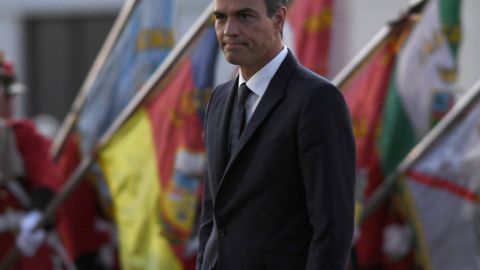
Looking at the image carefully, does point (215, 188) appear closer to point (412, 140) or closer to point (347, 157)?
point (347, 157)

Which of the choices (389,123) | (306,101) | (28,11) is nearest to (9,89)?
(389,123)

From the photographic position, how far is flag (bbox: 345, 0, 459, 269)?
16.7 ft

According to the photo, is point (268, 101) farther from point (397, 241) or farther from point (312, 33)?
point (312, 33)

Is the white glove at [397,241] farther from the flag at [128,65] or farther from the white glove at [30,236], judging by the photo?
the white glove at [30,236]

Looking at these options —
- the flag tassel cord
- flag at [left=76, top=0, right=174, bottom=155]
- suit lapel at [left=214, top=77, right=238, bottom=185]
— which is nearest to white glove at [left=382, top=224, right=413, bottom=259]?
the flag tassel cord

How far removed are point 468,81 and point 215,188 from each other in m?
8.24

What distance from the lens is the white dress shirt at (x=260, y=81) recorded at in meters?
2.57

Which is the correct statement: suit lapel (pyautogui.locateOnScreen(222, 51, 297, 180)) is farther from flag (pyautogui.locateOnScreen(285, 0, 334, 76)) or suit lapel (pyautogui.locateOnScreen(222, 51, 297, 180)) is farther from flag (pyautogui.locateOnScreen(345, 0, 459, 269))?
flag (pyautogui.locateOnScreen(285, 0, 334, 76))

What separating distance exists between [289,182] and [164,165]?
2.84 metres

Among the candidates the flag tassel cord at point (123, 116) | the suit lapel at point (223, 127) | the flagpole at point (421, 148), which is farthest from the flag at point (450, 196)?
the suit lapel at point (223, 127)

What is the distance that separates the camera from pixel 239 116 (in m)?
2.59

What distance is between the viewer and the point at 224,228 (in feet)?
8.48

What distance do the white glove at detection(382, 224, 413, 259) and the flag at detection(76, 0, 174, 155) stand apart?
1.81 meters

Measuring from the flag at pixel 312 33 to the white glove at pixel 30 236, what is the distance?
1.88 meters
